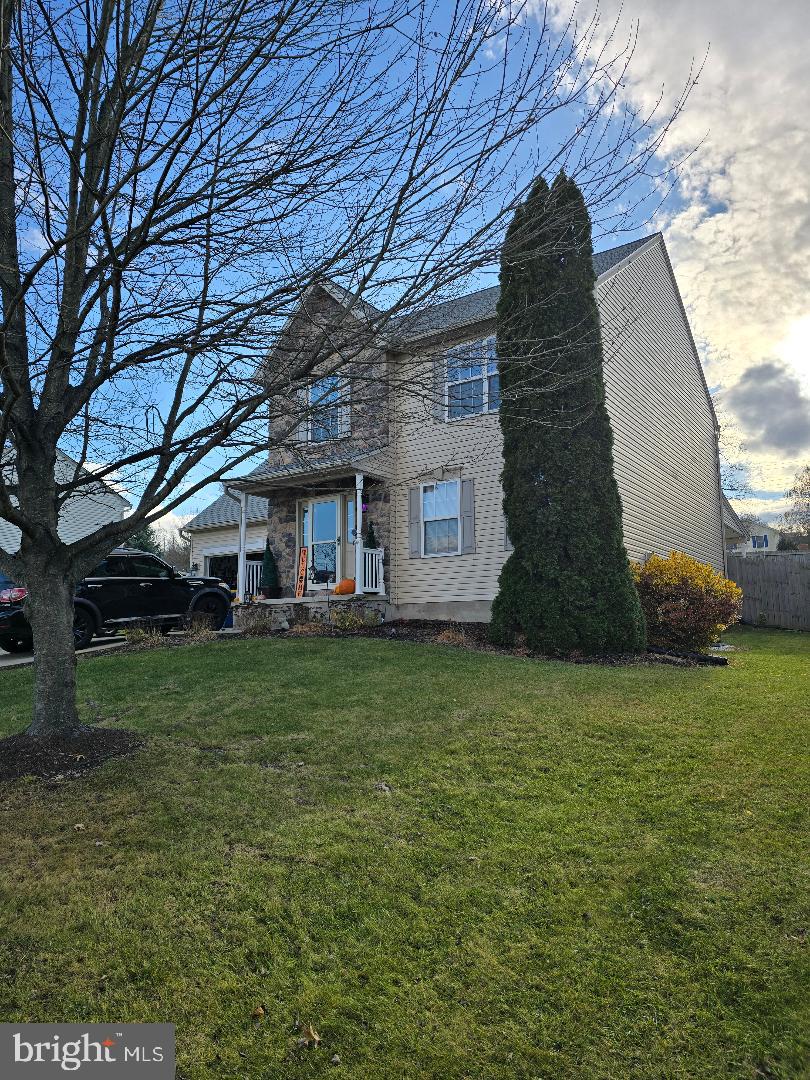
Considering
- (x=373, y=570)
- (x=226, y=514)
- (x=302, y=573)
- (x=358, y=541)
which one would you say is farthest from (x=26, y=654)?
(x=226, y=514)

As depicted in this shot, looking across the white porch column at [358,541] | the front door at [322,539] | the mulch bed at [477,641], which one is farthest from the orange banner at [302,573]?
the mulch bed at [477,641]

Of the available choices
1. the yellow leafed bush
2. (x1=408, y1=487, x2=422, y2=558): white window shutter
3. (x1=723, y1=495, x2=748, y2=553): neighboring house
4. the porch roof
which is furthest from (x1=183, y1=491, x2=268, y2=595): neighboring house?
(x1=723, y1=495, x2=748, y2=553): neighboring house

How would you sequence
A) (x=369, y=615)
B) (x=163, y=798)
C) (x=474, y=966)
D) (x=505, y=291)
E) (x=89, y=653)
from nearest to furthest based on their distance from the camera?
(x=474, y=966) → (x=163, y=798) → (x=505, y=291) → (x=89, y=653) → (x=369, y=615)

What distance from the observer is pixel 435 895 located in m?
2.87

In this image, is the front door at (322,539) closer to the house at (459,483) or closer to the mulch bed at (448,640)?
the house at (459,483)

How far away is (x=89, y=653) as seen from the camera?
10.7 m

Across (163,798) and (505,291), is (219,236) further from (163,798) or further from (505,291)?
(505,291)

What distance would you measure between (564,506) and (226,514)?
15.6 metres

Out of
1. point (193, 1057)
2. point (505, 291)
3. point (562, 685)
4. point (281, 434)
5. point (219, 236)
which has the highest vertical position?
point (505, 291)

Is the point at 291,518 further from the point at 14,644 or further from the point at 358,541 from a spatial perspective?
the point at 14,644

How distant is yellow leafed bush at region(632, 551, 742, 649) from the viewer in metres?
9.59

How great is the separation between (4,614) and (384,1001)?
10372 millimetres

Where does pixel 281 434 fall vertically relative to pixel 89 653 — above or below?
above

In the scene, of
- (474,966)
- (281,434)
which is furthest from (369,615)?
(474,966)
